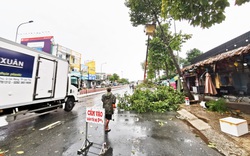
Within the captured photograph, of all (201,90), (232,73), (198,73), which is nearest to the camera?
(232,73)

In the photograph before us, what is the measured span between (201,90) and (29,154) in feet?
44.3

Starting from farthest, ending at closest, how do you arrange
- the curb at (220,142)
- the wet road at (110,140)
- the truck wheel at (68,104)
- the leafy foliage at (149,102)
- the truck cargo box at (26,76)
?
the leafy foliage at (149,102), the truck wheel at (68,104), the truck cargo box at (26,76), the wet road at (110,140), the curb at (220,142)

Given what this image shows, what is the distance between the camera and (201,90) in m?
12.0

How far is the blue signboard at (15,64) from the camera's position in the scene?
14.5 feet

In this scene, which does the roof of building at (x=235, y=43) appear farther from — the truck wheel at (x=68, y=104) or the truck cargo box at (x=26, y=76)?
the truck wheel at (x=68, y=104)

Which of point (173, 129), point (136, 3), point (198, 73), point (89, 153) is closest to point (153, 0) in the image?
point (136, 3)

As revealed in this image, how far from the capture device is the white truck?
180 inches

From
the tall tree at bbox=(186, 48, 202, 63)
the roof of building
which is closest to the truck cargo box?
the roof of building

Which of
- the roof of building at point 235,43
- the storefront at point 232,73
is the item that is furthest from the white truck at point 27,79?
the roof of building at point 235,43

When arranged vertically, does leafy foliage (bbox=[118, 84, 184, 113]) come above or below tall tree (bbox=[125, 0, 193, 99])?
below

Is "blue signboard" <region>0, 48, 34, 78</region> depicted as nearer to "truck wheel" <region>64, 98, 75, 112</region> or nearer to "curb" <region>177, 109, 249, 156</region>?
"truck wheel" <region>64, 98, 75, 112</region>

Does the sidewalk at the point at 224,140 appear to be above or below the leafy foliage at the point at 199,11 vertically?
below

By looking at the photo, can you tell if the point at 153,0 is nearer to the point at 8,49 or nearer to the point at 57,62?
the point at 57,62

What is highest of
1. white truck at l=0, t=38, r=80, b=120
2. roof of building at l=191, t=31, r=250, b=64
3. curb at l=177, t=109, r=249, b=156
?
roof of building at l=191, t=31, r=250, b=64
